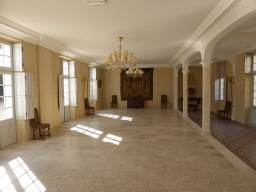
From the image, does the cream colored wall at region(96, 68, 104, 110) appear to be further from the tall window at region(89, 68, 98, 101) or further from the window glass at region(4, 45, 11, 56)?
the window glass at region(4, 45, 11, 56)

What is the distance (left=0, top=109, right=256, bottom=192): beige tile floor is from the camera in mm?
3504

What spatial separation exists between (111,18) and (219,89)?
1013 cm

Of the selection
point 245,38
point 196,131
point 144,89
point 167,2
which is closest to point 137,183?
point 167,2

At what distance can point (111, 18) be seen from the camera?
4984 millimetres

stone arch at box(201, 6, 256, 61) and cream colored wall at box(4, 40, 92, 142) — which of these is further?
cream colored wall at box(4, 40, 92, 142)

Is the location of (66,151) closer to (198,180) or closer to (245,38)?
(198,180)

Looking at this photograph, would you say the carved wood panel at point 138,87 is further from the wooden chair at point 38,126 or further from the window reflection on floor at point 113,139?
the wooden chair at point 38,126

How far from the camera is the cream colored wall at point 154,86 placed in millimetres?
16125

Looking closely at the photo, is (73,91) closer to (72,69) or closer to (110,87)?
(72,69)

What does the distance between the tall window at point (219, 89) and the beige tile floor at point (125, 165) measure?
635cm

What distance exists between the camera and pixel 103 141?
20.9 feet

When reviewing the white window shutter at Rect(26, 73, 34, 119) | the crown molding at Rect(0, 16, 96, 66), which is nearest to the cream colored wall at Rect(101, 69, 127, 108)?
the crown molding at Rect(0, 16, 96, 66)

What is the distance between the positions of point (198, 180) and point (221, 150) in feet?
6.88

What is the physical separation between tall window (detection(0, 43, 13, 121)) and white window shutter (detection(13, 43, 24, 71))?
0.14 meters
